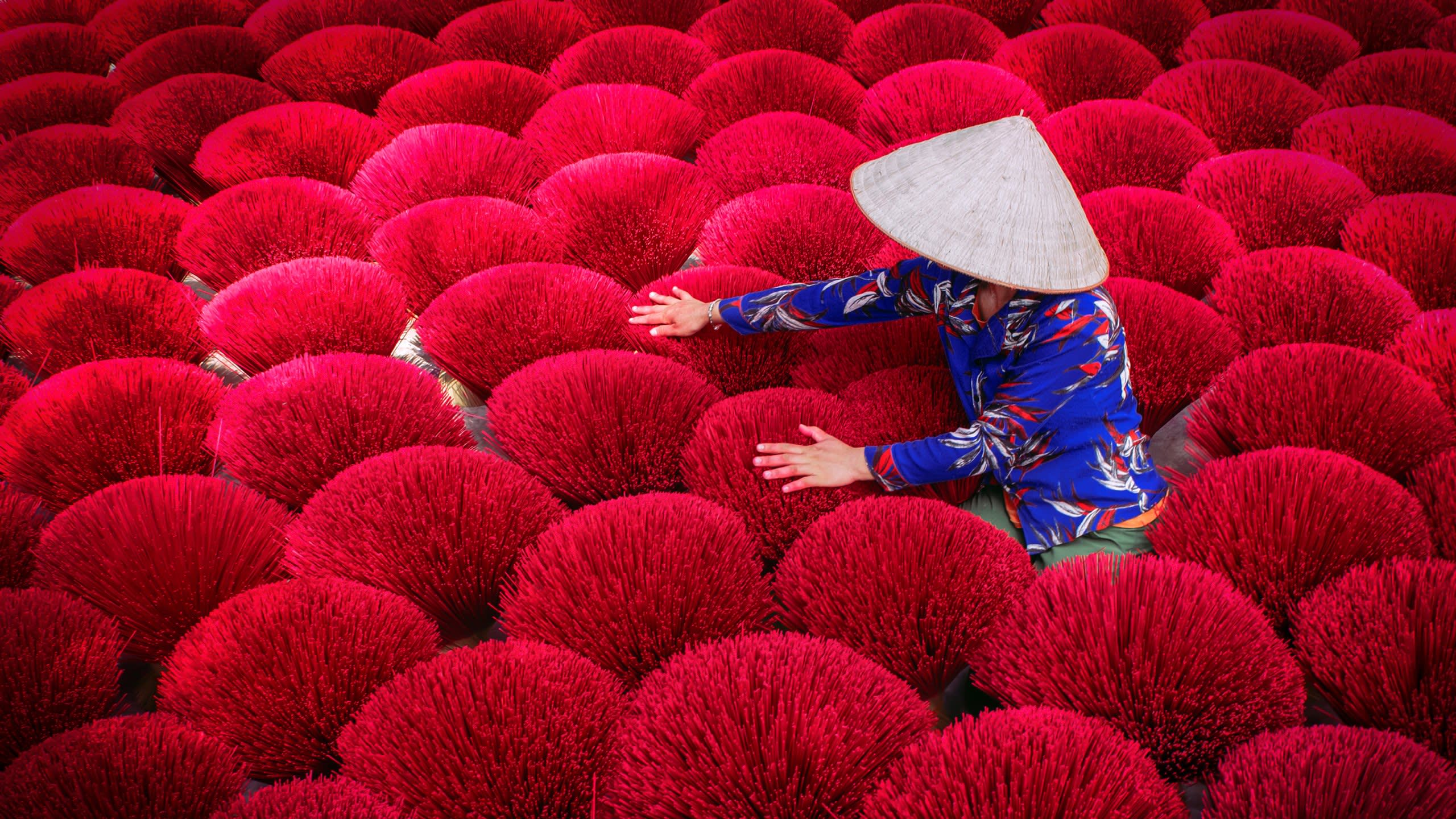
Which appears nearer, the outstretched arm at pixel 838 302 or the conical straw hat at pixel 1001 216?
the conical straw hat at pixel 1001 216

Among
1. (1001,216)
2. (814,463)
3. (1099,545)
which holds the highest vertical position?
(1001,216)

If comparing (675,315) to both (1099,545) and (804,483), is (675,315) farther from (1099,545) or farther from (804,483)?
(1099,545)

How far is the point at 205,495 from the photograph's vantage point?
2.33ft

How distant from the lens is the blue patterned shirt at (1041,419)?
0.77 m

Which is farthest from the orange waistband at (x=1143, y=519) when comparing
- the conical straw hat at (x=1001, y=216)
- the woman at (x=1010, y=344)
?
the conical straw hat at (x=1001, y=216)

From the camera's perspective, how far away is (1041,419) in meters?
0.78

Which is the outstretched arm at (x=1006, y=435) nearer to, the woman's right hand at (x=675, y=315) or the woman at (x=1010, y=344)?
the woman at (x=1010, y=344)

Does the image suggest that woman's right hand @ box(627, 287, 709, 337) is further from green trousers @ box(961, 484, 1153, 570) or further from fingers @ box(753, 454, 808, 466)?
green trousers @ box(961, 484, 1153, 570)

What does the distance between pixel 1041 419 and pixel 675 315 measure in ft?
1.12

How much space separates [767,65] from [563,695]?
0.92 meters

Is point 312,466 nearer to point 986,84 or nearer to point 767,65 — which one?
point 767,65

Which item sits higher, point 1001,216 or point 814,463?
point 1001,216

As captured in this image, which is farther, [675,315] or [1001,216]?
[675,315]

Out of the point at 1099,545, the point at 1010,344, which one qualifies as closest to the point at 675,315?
the point at 1010,344
